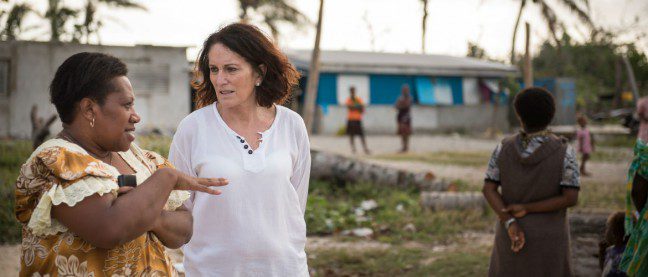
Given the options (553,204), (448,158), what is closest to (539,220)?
(553,204)

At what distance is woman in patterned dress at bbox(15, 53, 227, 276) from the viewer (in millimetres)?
2076

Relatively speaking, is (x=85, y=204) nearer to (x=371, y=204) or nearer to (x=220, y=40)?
(x=220, y=40)

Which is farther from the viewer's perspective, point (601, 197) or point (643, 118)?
point (601, 197)

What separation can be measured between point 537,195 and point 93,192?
2.74m

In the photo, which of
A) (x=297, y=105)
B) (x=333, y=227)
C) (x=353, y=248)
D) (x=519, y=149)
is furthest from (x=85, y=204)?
(x=297, y=105)

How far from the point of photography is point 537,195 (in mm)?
4156

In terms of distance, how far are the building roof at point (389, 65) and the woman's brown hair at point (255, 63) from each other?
2139 centimetres

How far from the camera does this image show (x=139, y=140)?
15242 mm

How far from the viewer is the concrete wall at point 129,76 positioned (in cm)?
1914

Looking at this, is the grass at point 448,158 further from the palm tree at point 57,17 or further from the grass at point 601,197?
the palm tree at point 57,17

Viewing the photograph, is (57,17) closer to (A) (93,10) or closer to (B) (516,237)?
(A) (93,10)

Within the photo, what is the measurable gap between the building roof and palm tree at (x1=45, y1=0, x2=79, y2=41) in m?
6.94

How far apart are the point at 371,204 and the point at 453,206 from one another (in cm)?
110

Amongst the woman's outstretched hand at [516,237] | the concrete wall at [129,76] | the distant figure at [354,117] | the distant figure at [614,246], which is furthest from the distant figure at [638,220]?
the concrete wall at [129,76]
